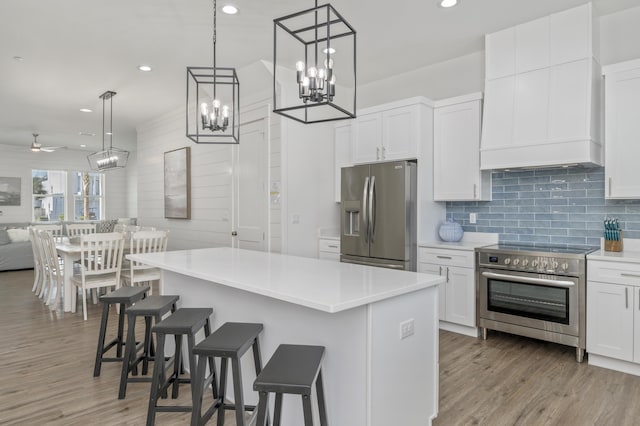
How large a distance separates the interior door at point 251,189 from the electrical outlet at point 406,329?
3.19m

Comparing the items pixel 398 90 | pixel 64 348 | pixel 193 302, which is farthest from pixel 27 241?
pixel 398 90

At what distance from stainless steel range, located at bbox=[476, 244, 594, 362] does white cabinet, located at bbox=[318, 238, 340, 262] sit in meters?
1.67

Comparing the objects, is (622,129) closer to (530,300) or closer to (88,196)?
(530,300)

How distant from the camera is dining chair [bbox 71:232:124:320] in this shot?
4.45 meters

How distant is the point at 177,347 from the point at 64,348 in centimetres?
176

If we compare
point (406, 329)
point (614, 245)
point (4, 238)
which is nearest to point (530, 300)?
point (614, 245)

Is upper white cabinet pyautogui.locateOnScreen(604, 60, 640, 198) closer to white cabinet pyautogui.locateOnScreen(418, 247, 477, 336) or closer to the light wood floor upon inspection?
white cabinet pyautogui.locateOnScreen(418, 247, 477, 336)

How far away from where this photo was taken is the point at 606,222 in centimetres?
345

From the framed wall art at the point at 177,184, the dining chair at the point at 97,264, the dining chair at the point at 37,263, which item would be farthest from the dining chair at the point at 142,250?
the framed wall art at the point at 177,184

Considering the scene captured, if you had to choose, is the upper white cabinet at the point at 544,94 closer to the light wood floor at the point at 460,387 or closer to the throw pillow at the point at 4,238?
the light wood floor at the point at 460,387

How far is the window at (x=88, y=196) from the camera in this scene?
34.5ft

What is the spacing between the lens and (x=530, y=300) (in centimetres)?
347

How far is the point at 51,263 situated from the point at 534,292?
18.1 feet

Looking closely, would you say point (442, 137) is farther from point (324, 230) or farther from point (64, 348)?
point (64, 348)
